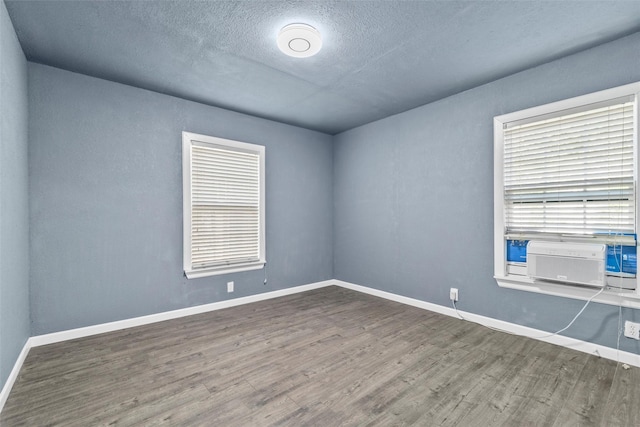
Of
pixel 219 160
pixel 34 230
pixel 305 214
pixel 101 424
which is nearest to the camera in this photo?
pixel 101 424

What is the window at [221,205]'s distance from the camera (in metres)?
3.64

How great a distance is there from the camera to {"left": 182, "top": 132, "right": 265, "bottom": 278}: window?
12.0ft

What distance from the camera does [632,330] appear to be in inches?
93.1

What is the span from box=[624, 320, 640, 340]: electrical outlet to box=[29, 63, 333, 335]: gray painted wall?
3875 millimetres

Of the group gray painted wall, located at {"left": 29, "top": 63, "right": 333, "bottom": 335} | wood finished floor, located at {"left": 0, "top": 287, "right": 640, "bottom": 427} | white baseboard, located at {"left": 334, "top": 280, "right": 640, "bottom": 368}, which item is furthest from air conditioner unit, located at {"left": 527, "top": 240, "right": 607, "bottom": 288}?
gray painted wall, located at {"left": 29, "top": 63, "right": 333, "bottom": 335}

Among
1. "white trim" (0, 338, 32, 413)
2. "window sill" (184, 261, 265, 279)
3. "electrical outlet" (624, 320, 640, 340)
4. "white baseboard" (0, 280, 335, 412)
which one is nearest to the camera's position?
"white trim" (0, 338, 32, 413)

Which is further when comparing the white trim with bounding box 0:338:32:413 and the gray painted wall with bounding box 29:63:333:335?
the gray painted wall with bounding box 29:63:333:335

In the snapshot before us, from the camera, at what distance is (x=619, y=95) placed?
2.42 meters

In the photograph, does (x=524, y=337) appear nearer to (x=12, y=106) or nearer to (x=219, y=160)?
(x=219, y=160)

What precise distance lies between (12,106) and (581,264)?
4.71 metres

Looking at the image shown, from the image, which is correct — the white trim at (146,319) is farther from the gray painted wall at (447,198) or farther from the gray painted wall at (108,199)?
the gray painted wall at (447,198)

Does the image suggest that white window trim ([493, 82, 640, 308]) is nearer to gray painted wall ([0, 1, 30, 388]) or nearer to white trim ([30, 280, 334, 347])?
white trim ([30, 280, 334, 347])

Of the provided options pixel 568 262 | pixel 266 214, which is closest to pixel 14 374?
pixel 266 214

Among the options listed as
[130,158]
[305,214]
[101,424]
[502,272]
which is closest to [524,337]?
[502,272]
